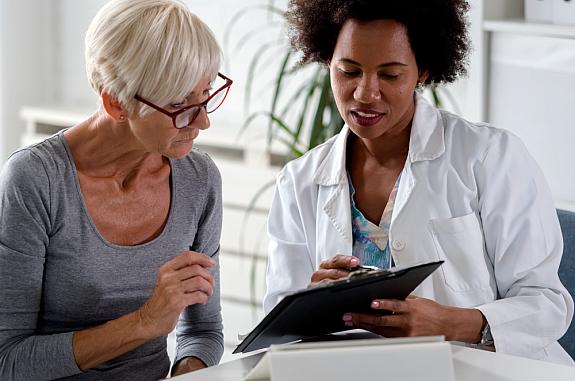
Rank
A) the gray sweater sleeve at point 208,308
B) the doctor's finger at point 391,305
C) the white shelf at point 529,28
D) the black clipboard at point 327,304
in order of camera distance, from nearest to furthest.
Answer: the black clipboard at point 327,304 → the doctor's finger at point 391,305 → the gray sweater sleeve at point 208,308 → the white shelf at point 529,28

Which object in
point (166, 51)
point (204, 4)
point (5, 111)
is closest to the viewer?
point (166, 51)

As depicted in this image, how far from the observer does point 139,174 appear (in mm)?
2154

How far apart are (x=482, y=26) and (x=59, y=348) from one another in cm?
140

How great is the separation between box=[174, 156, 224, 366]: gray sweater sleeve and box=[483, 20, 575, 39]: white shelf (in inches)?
35.8

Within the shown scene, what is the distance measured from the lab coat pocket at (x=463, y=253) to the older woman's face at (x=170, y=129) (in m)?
0.50

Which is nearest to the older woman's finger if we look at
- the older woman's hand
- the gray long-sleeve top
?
the older woman's hand

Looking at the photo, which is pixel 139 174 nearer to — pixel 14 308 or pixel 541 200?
pixel 14 308

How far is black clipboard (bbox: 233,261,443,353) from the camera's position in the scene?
1.58 m

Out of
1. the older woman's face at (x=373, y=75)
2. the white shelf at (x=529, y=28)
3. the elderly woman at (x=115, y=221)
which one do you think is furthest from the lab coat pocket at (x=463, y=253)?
the white shelf at (x=529, y=28)

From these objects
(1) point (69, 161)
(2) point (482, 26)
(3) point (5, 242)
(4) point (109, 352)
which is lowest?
(4) point (109, 352)

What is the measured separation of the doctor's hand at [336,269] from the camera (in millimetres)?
1870

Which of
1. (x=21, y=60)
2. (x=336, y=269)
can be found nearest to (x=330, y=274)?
(x=336, y=269)

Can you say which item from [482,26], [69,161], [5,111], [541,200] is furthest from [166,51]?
[5,111]

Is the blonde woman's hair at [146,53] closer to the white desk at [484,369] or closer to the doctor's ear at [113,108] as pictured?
the doctor's ear at [113,108]
